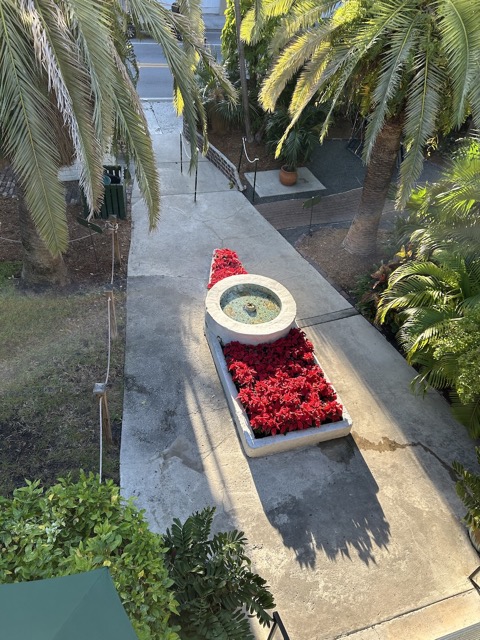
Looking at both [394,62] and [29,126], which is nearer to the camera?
[29,126]

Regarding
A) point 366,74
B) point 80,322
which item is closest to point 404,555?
point 80,322

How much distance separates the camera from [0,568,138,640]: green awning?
123 inches

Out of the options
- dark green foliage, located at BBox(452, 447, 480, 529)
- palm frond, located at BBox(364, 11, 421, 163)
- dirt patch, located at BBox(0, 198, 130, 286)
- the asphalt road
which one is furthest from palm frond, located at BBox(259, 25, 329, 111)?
the asphalt road

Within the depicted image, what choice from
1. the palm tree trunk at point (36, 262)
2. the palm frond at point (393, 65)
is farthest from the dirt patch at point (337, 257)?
the palm tree trunk at point (36, 262)

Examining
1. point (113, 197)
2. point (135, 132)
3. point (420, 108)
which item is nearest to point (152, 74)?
point (113, 197)

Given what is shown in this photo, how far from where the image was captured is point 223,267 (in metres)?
9.72

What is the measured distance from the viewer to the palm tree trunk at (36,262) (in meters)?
8.81

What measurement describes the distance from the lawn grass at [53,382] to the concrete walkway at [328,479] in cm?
41

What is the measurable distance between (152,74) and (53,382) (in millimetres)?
16364

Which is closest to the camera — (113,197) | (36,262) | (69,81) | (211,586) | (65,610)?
(65,610)

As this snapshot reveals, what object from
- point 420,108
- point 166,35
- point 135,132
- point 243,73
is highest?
point 166,35

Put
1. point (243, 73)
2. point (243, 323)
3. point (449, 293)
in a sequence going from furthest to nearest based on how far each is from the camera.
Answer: point (243, 73), point (243, 323), point (449, 293)

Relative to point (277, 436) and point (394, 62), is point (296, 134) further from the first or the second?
point (277, 436)

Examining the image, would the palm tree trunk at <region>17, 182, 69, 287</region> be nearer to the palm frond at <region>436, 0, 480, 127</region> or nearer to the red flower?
the red flower
